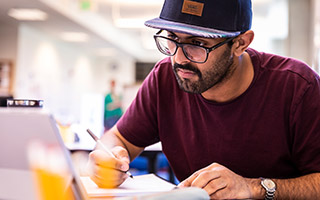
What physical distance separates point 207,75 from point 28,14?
22.2 ft

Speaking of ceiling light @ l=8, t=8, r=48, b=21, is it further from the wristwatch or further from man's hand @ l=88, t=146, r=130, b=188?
the wristwatch

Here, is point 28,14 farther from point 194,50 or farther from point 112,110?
point 194,50

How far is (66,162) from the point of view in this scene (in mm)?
594

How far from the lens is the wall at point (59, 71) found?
8.59m

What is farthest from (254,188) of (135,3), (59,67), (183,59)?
(59,67)

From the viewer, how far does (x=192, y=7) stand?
116 cm

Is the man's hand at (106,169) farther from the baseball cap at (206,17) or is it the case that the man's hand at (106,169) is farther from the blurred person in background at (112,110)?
the blurred person in background at (112,110)

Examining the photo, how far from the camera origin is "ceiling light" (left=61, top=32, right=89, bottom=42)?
31.2 feet

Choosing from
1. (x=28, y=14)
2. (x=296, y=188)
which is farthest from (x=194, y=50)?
(x=28, y=14)

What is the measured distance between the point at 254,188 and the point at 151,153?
6.29 feet

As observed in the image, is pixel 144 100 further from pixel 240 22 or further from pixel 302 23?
pixel 302 23

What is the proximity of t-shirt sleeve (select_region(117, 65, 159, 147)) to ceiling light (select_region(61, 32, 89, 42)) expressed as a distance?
838 cm

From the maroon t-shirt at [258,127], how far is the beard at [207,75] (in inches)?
3.5

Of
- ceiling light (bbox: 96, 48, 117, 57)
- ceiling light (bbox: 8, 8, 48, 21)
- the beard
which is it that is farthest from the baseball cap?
ceiling light (bbox: 96, 48, 117, 57)
